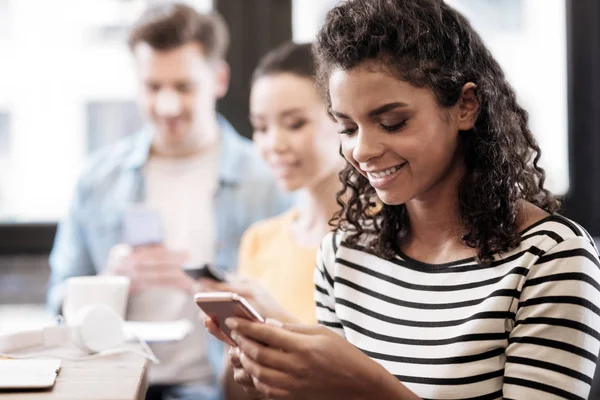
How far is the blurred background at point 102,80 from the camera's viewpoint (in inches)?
107

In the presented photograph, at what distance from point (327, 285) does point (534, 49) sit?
70.1 inches

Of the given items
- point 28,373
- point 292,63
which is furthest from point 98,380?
point 292,63

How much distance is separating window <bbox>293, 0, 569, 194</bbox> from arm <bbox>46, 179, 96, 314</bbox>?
94cm

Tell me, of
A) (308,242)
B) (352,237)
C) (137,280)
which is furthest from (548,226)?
(137,280)

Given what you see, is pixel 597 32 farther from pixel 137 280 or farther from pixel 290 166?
pixel 137 280

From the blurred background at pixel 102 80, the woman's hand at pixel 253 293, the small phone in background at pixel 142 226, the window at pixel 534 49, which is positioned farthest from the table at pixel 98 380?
the window at pixel 534 49

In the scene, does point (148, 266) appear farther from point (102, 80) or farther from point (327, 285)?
point (102, 80)

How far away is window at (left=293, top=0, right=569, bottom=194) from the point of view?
2.77 m

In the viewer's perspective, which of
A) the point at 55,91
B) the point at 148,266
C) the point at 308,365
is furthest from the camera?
the point at 55,91

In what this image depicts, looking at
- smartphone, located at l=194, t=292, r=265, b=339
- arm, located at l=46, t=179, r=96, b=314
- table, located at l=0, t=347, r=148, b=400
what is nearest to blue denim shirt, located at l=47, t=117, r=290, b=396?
arm, located at l=46, t=179, r=96, b=314

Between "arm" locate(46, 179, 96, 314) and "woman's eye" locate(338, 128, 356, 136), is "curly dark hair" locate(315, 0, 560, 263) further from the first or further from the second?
"arm" locate(46, 179, 96, 314)

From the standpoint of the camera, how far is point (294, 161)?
191 cm

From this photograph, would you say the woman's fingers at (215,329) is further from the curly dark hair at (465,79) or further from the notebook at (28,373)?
the curly dark hair at (465,79)

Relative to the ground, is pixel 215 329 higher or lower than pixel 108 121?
lower
